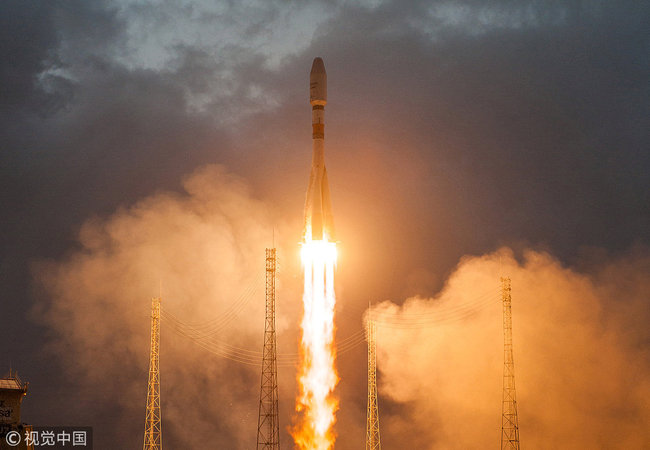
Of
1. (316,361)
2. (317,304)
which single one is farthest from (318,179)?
(316,361)

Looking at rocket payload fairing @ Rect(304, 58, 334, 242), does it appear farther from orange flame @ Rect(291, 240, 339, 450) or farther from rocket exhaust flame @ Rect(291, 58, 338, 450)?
orange flame @ Rect(291, 240, 339, 450)

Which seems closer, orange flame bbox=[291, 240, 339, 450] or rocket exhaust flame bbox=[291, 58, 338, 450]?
rocket exhaust flame bbox=[291, 58, 338, 450]

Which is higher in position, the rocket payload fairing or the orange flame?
the rocket payload fairing

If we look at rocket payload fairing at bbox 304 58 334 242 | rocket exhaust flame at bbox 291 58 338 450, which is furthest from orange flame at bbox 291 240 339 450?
rocket payload fairing at bbox 304 58 334 242

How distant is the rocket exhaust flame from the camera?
290 feet

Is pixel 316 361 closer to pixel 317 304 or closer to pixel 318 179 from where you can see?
pixel 317 304

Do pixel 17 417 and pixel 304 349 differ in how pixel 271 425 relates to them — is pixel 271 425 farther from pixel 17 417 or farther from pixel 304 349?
pixel 17 417

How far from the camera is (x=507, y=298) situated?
9794cm

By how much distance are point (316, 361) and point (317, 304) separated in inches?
215

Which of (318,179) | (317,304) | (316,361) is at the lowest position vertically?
(316,361)

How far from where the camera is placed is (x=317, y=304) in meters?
91.0

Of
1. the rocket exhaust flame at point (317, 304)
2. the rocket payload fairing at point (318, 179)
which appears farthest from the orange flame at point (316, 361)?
the rocket payload fairing at point (318, 179)

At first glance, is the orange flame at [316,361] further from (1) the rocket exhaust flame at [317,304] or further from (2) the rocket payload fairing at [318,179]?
(2) the rocket payload fairing at [318,179]

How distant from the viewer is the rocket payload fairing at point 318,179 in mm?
87938
